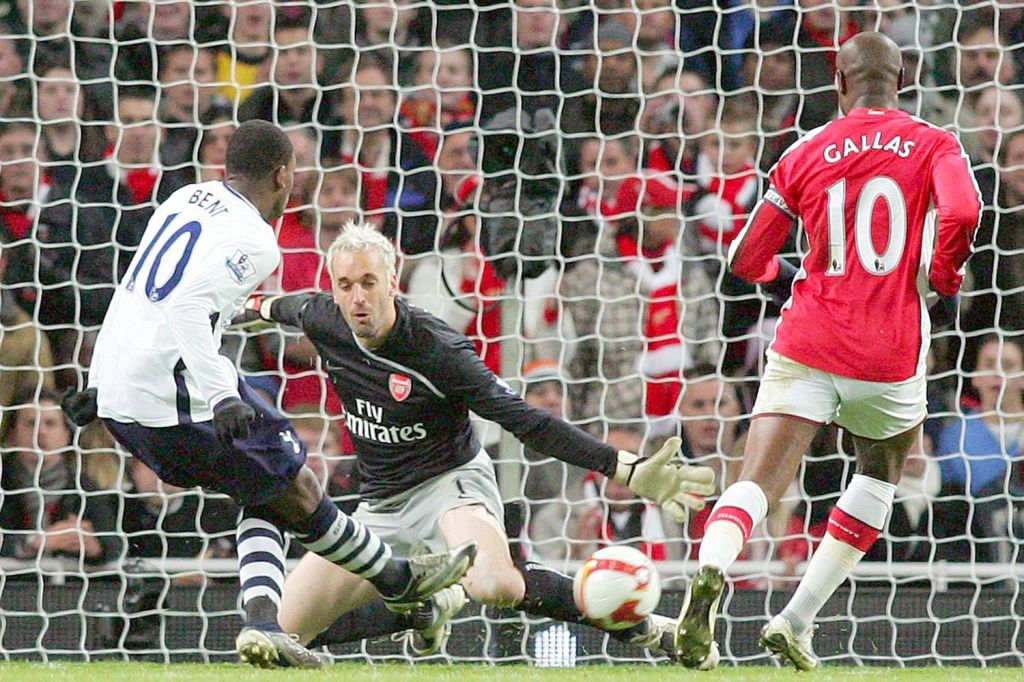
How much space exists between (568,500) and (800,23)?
241 cm

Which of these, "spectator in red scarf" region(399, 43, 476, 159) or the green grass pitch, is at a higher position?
"spectator in red scarf" region(399, 43, 476, 159)

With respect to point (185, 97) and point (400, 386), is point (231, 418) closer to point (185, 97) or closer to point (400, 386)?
point (400, 386)

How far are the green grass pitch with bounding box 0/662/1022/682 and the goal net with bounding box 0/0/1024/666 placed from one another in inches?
29.6

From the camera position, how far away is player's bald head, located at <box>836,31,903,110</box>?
4.75 meters

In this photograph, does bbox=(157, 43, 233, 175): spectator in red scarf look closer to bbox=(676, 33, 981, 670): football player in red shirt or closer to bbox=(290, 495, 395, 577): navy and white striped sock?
bbox=(290, 495, 395, 577): navy and white striped sock

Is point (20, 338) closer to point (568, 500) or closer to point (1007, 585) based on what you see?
point (568, 500)

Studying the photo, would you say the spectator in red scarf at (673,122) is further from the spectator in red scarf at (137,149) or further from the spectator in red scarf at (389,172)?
the spectator in red scarf at (137,149)

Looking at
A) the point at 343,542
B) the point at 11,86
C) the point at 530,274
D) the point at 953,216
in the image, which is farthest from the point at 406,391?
the point at 11,86

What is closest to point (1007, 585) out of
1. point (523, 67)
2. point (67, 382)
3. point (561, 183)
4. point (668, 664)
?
point (668, 664)

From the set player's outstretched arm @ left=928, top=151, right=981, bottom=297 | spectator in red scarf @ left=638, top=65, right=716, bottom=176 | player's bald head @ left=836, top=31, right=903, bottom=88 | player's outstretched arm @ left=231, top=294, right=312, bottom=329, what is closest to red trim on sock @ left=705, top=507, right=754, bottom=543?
player's outstretched arm @ left=928, top=151, right=981, bottom=297

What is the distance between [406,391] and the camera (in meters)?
5.22

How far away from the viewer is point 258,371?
700 cm

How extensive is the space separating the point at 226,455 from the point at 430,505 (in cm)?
86

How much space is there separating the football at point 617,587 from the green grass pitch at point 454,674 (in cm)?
20
